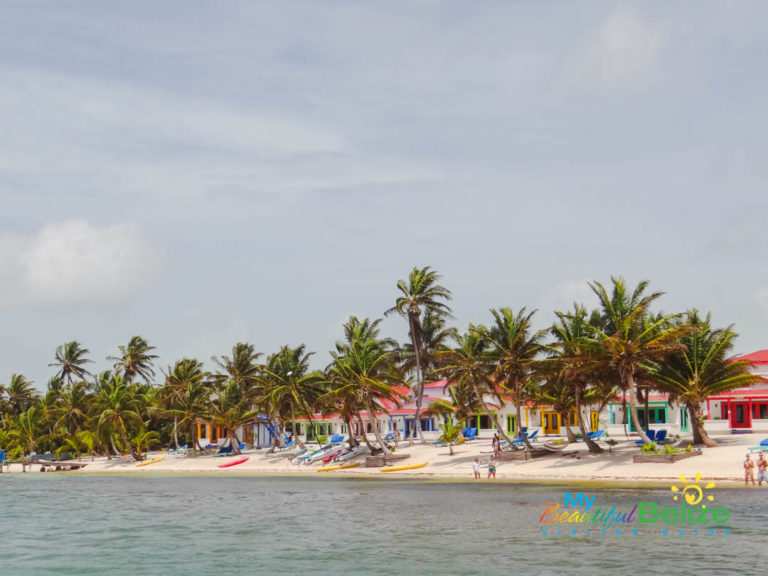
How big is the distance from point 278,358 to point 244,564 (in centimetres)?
5184

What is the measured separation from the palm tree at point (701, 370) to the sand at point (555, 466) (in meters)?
3.36

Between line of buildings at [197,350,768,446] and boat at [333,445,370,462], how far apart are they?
162 centimetres

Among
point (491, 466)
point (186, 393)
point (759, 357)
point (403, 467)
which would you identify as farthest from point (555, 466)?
point (186, 393)

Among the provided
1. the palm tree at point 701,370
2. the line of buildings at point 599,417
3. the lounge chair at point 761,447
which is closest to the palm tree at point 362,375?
the line of buildings at point 599,417

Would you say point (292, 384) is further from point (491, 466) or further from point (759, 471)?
Result: point (759, 471)

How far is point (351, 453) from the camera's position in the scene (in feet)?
Answer: 231

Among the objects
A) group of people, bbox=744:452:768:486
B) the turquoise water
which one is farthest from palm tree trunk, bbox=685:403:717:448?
the turquoise water

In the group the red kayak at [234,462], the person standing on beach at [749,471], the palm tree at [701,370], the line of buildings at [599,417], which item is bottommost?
the red kayak at [234,462]

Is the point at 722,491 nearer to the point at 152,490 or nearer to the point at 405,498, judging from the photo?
the point at 405,498

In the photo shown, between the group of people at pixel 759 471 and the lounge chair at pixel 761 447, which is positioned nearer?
the group of people at pixel 759 471

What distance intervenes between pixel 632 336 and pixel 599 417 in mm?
27556

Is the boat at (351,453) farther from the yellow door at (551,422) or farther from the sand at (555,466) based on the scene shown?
the yellow door at (551,422)

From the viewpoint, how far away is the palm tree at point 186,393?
266ft

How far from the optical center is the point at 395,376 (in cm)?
6562
